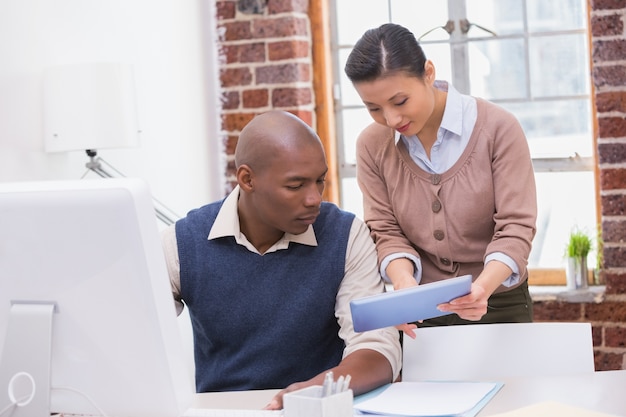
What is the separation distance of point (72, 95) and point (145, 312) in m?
1.40

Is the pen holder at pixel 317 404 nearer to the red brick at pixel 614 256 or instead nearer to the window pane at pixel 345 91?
the red brick at pixel 614 256

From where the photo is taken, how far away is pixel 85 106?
2439mm

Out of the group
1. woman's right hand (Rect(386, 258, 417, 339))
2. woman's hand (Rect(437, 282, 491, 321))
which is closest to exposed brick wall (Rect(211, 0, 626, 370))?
woman's right hand (Rect(386, 258, 417, 339))

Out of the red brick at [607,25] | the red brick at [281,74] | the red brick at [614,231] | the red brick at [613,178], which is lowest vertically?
the red brick at [614,231]

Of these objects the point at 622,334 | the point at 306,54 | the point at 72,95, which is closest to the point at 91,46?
the point at 72,95

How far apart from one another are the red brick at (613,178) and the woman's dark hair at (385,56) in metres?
1.40

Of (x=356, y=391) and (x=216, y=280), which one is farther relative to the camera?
(x=216, y=280)

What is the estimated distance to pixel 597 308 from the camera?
10.2 feet

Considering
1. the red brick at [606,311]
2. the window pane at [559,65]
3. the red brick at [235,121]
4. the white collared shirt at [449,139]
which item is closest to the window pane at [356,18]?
the red brick at [235,121]

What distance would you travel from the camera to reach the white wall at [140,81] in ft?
8.23

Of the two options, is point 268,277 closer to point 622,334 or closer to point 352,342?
point 352,342

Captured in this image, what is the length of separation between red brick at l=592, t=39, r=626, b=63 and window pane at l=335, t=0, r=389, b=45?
2.67ft

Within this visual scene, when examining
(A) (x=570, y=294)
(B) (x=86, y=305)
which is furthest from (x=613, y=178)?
(B) (x=86, y=305)

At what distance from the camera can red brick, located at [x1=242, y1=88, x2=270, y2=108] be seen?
3.41 metres
